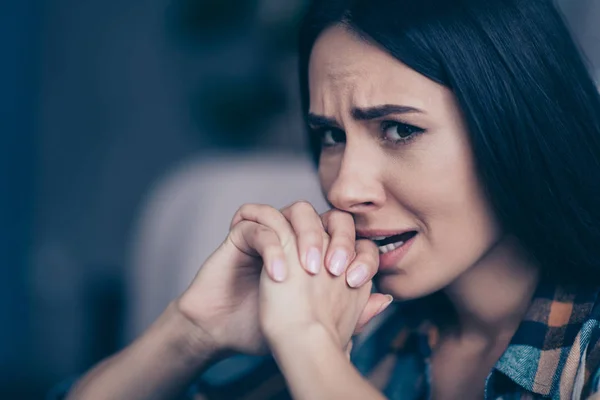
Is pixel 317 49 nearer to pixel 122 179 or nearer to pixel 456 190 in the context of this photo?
pixel 456 190

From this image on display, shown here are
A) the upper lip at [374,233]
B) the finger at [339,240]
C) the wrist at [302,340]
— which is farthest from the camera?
the upper lip at [374,233]

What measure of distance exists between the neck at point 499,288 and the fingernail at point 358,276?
0.30m

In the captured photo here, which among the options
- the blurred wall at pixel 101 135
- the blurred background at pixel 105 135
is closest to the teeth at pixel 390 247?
the blurred background at pixel 105 135

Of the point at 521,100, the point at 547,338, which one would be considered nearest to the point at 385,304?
the point at 547,338

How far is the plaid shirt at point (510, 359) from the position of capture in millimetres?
780

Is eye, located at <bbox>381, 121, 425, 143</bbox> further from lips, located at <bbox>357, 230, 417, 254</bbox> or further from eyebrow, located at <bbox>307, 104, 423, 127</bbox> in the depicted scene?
lips, located at <bbox>357, 230, 417, 254</bbox>

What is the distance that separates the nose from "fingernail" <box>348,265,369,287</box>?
0.36ft

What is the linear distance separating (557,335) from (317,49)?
0.58 meters

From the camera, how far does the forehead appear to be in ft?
2.82

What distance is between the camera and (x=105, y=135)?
85.4 inches

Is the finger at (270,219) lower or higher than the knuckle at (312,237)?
higher

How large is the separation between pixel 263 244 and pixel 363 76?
0.98 feet

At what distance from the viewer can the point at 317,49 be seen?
99 cm

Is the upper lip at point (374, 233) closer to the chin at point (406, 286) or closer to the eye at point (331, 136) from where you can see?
the chin at point (406, 286)
